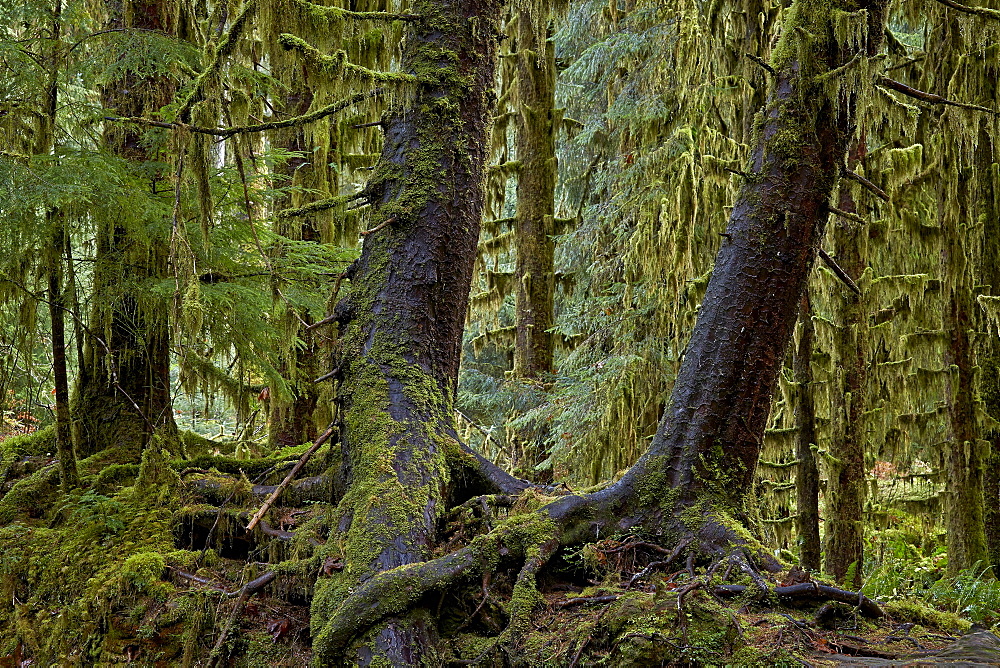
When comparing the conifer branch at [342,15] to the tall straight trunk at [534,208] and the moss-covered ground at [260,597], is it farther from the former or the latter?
the tall straight trunk at [534,208]

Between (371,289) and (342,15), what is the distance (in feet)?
5.73

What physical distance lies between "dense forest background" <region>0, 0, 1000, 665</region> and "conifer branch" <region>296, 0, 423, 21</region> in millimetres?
23

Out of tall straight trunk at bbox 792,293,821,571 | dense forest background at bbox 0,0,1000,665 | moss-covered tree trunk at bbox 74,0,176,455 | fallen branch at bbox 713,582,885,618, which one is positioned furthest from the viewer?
tall straight trunk at bbox 792,293,821,571

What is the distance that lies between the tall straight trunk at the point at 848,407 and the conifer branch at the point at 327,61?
602cm

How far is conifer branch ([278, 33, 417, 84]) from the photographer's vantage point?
4137 mm

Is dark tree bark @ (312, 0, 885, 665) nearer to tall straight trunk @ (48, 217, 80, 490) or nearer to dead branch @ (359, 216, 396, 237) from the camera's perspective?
dead branch @ (359, 216, 396, 237)

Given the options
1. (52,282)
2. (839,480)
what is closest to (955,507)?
(839,480)

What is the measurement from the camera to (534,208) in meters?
10.5

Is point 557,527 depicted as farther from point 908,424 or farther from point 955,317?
point 908,424

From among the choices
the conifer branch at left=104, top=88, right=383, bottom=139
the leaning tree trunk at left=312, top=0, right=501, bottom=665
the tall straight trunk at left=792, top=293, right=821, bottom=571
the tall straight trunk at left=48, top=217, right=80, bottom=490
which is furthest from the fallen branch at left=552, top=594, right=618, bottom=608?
the tall straight trunk at left=792, top=293, right=821, bottom=571

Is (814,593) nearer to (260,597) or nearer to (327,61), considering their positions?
(260,597)

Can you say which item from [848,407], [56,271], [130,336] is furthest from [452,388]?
[848,407]

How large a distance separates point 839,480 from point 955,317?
325 cm

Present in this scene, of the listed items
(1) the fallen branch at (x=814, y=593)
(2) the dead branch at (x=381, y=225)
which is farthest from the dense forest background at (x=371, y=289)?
(1) the fallen branch at (x=814, y=593)
